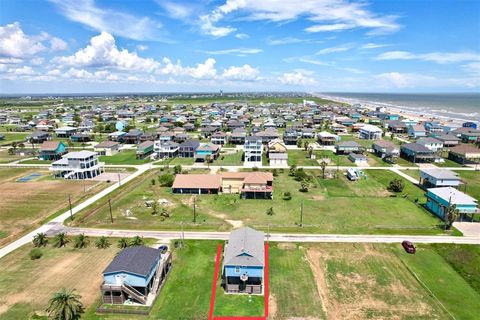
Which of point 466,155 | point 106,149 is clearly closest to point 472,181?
point 466,155

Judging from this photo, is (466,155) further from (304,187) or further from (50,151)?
(50,151)

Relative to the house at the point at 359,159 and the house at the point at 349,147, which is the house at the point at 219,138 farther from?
the house at the point at 359,159

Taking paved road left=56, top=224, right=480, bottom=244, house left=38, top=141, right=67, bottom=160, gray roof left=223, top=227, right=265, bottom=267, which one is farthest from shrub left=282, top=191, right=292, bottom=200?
house left=38, top=141, right=67, bottom=160

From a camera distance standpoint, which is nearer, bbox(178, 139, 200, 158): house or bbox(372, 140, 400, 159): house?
bbox(372, 140, 400, 159): house

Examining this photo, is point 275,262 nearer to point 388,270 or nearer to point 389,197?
point 388,270

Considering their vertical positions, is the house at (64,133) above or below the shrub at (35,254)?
above

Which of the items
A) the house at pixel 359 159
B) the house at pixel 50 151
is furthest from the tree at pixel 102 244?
the house at pixel 359 159

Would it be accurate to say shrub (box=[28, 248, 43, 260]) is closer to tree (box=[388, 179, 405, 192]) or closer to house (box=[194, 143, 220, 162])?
house (box=[194, 143, 220, 162])
